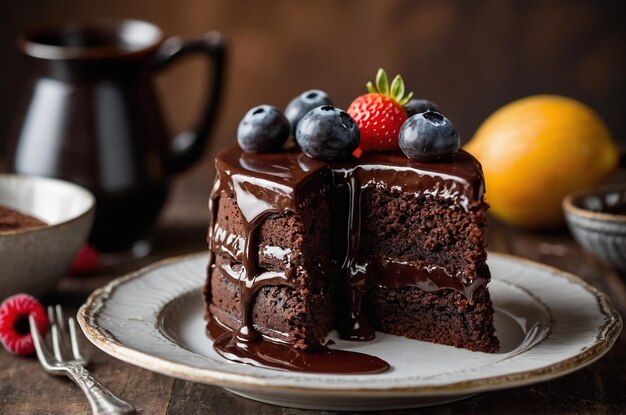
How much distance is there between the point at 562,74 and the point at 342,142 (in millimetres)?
2230

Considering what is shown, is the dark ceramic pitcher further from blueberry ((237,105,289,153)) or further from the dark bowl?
the dark bowl

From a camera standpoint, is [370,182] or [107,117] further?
[107,117]

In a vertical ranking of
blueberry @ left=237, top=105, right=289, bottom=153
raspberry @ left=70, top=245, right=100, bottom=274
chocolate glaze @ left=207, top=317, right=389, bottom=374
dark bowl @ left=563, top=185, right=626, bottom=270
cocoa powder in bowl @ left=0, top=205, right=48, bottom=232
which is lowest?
raspberry @ left=70, top=245, right=100, bottom=274

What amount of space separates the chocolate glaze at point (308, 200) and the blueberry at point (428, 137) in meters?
0.03

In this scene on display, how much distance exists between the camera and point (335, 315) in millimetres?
2309

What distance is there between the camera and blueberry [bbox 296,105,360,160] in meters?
2.12

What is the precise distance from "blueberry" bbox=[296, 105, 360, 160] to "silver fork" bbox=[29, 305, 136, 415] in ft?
2.41

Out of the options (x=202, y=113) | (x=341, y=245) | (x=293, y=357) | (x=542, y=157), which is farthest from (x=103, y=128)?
(x=542, y=157)

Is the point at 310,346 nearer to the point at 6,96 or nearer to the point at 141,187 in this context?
the point at 141,187

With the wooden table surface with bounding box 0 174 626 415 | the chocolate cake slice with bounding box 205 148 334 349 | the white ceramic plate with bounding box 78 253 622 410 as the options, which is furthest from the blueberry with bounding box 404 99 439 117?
the wooden table surface with bounding box 0 174 626 415

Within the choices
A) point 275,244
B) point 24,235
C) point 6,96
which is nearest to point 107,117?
point 24,235

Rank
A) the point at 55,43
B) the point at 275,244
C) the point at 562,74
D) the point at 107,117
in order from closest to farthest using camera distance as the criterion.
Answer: the point at 275,244 < the point at 107,117 < the point at 55,43 < the point at 562,74

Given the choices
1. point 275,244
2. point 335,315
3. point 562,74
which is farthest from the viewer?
point 562,74

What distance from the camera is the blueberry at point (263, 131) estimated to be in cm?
221
